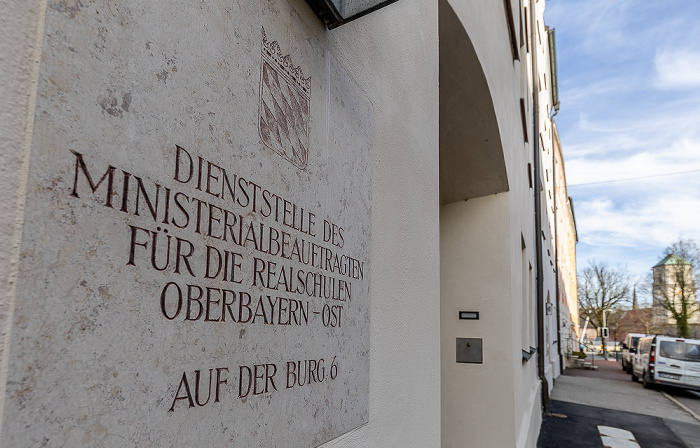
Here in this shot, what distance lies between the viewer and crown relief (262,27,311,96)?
1213mm

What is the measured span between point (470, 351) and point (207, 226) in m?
5.57

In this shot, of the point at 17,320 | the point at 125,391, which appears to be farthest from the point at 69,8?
the point at 125,391

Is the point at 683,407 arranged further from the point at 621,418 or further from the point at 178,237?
the point at 178,237

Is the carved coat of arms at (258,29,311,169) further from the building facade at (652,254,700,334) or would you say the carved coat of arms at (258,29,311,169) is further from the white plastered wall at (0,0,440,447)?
the building facade at (652,254,700,334)

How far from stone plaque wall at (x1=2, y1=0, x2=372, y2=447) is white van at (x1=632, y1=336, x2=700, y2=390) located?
746 inches

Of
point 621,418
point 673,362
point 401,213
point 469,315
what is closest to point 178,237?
point 401,213

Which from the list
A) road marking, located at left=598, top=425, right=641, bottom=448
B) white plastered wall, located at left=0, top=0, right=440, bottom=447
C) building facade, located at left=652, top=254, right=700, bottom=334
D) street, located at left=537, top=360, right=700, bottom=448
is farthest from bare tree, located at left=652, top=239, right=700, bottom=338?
white plastered wall, located at left=0, top=0, right=440, bottom=447

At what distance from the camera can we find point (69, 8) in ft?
2.41

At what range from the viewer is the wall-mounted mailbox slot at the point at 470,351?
599cm

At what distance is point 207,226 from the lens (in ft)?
3.16

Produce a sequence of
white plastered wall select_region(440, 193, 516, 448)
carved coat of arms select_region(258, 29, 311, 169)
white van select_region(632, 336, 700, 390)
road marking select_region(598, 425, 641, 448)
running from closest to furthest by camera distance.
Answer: carved coat of arms select_region(258, 29, 311, 169) → white plastered wall select_region(440, 193, 516, 448) → road marking select_region(598, 425, 641, 448) → white van select_region(632, 336, 700, 390)

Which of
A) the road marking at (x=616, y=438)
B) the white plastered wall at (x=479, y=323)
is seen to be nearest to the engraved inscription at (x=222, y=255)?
the white plastered wall at (x=479, y=323)

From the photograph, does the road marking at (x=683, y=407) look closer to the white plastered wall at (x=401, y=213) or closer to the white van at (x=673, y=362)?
the white van at (x=673, y=362)

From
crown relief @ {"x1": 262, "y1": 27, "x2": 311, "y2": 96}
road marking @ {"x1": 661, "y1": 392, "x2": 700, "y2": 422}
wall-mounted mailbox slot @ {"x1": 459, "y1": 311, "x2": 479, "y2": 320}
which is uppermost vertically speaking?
crown relief @ {"x1": 262, "y1": 27, "x2": 311, "y2": 96}
